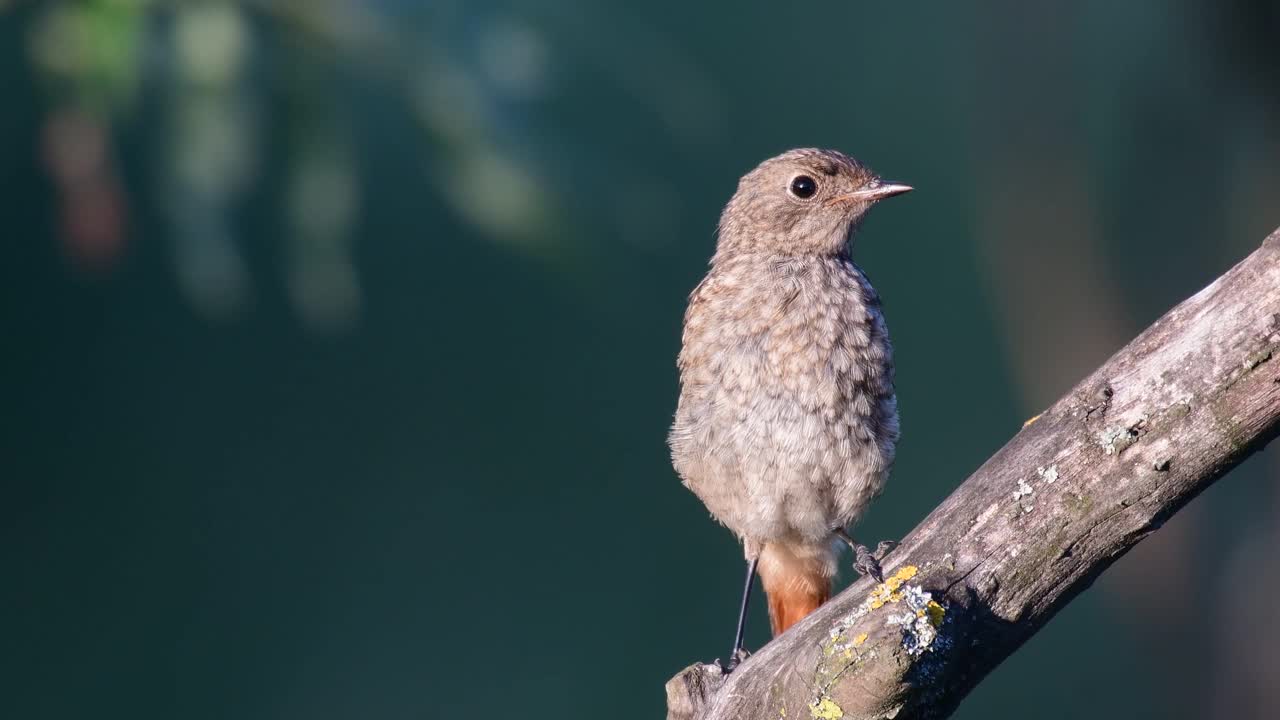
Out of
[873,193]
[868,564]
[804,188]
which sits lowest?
[868,564]

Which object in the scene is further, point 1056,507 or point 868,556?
point 868,556

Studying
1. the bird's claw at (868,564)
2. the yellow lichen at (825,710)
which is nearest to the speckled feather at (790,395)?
the bird's claw at (868,564)

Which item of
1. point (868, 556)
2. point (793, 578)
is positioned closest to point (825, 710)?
point (868, 556)

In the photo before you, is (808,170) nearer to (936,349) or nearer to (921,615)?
(921,615)

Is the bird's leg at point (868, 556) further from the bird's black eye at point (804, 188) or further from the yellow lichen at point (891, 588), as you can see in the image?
the bird's black eye at point (804, 188)

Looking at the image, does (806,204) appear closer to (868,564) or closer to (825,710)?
(868,564)

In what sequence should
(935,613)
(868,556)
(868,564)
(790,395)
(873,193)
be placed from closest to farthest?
(935,613) < (868,564) < (868,556) < (790,395) < (873,193)

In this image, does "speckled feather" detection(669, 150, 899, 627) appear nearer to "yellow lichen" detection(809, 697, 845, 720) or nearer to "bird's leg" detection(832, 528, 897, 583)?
"bird's leg" detection(832, 528, 897, 583)

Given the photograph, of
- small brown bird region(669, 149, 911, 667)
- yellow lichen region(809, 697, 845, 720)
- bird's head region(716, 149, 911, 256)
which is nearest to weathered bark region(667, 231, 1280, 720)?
yellow lichen region(809, 697, 845, 720)
